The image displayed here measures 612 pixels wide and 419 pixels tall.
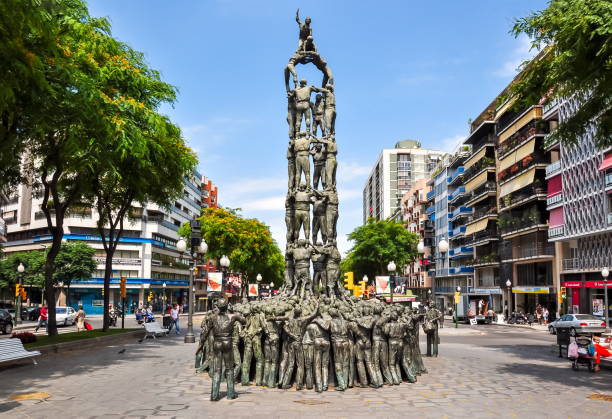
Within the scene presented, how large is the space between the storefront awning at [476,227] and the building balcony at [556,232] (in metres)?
14.1

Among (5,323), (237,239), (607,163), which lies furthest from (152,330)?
(607,163)

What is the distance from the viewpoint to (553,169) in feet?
155

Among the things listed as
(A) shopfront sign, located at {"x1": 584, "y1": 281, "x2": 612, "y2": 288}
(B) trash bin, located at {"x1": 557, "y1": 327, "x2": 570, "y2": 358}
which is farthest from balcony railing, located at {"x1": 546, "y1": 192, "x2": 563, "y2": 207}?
(B) trash bin, located at {"x1": 557, "y1": 327, "x2": 570, "y2": 358}

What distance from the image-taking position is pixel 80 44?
18.4 meters

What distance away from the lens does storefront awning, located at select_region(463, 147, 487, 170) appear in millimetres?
62722

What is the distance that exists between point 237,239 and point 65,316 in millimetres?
20316

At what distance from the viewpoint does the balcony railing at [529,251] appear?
1925 inches

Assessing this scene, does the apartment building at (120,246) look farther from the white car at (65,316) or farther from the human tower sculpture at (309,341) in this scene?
the human tower sculpture at (309,341)

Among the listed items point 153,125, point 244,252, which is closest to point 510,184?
point 244,252

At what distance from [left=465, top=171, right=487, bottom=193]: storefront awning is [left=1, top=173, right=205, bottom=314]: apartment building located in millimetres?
35501

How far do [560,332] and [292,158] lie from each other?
11.5 metres

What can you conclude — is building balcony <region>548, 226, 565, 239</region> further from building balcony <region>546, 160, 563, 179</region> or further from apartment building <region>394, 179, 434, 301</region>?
apartment building <region>394, 179, 434, 301</region>

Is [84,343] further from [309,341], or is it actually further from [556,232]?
[556,232]

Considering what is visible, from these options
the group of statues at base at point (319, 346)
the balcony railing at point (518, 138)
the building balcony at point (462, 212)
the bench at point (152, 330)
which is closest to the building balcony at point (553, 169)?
the balcony railing at point (518, 138)
